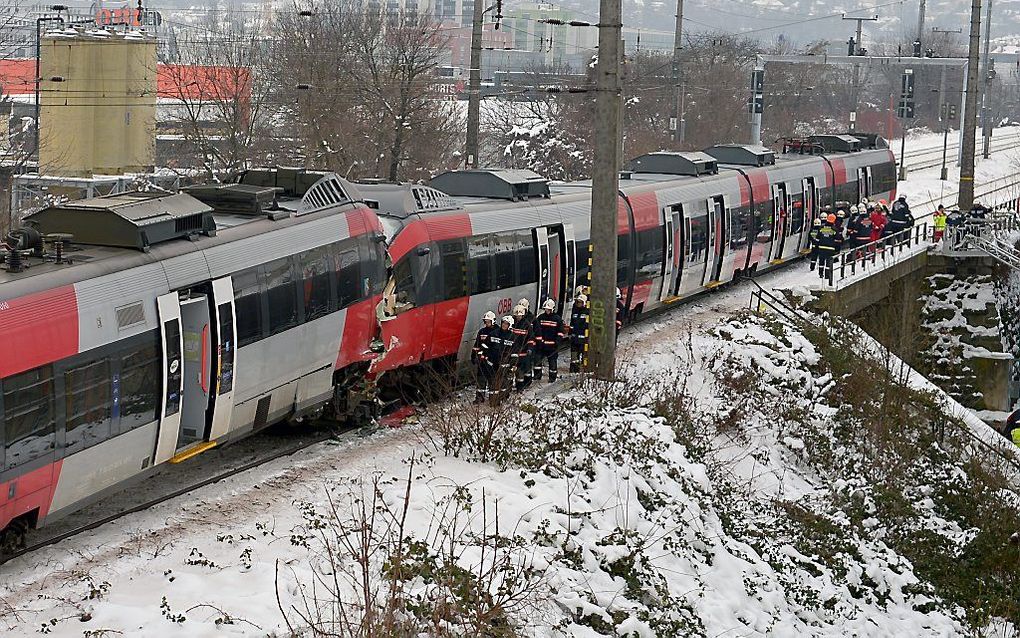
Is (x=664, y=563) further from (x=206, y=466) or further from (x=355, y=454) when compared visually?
(x=206, y=466)

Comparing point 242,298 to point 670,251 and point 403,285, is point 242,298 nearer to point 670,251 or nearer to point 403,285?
point 403,285

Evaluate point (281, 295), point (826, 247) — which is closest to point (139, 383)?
point (281, 295)

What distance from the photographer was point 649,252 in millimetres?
24000

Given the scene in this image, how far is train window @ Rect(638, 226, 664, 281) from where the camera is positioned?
928 inches

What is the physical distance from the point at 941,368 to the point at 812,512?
61.0 ft

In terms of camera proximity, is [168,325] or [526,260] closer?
[168,325]

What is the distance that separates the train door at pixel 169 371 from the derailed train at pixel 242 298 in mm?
24

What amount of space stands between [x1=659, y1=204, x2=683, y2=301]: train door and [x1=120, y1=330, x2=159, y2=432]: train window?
13725 millimetres

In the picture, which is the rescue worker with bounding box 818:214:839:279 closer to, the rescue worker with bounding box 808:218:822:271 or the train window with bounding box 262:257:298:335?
the rescue worker with bounding box 808:218:822:271

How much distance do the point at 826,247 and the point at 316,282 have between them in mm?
17173

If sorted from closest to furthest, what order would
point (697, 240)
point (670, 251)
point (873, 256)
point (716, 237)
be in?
1. point (670, 251)
2. point (697, 240)
3. point (716, 237)
4. point (873, 256)

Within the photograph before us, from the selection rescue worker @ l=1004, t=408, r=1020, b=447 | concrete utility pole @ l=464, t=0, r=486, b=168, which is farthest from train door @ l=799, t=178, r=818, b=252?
rescue worker @ l=1004, t=408, r=1020, b=447

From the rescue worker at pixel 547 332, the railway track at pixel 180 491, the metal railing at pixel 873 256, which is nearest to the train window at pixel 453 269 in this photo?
the rescue worker at pixel 547 332

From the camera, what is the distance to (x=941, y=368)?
35.1 m
